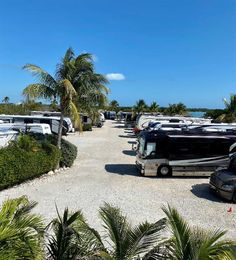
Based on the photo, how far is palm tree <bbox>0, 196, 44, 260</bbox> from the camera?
3.91 m

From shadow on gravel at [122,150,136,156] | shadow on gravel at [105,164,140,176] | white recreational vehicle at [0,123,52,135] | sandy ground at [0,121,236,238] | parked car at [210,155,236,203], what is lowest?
shadow on gravel at [122,150,136,156]

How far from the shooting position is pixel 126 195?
12828 mm

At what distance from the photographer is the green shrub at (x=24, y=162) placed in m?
12.6

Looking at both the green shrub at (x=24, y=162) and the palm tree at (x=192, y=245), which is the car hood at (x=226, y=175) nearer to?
the green shrub at (x=24, y=162)

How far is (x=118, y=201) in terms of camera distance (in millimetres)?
12000

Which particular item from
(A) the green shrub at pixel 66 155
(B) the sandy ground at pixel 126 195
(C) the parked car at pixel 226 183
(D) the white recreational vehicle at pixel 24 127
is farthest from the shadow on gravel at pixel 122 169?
(D) the white recreational vehicle at pixel 24 127

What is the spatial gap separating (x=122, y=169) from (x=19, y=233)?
46.2 ft

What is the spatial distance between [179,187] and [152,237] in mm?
9995

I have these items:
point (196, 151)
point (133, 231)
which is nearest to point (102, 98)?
point (196, 151)

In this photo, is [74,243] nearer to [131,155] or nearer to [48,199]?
[48,199]

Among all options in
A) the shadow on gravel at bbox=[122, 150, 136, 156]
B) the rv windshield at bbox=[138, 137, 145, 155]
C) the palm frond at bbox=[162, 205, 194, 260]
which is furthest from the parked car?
the shadow on gravel at bbox=[122, 150, 136, 156]

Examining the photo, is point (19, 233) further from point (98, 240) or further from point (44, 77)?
point (44, 77)

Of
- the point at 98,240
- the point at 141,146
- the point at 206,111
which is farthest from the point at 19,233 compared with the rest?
the point at 206,111

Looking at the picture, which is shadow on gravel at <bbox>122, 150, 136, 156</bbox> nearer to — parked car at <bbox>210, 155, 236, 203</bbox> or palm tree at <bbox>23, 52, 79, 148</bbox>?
palm tree at <bbox>23, 52, 79, 148</bbox>
